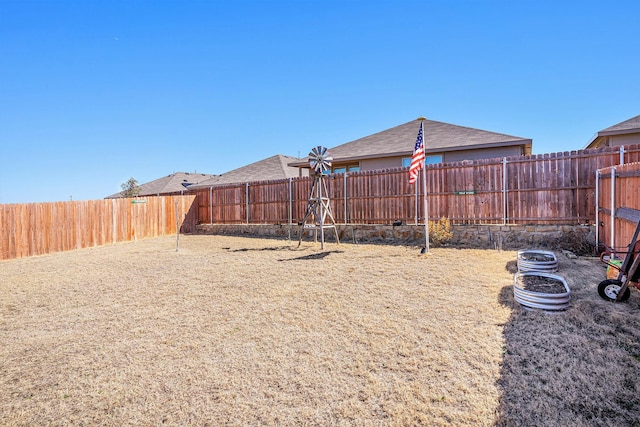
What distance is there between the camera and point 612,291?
13.0 feet

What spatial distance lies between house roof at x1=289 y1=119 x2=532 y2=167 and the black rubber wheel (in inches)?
317

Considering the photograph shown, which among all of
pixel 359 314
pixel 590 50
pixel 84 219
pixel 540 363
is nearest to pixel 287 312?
pixel 359 314

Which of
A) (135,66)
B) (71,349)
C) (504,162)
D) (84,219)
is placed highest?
(135,66)

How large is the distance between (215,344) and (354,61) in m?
12.7

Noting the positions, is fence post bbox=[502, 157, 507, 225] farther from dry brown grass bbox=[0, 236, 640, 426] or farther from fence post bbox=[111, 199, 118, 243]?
fence post bbox=[111, 199, 118, 243]

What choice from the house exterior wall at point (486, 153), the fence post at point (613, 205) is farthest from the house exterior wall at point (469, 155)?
the fence post at point (613, 205)

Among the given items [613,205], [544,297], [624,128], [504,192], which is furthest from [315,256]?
[624,128]

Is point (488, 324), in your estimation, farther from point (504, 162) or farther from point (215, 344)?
point (504, 162)

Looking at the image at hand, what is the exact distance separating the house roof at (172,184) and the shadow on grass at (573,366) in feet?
79.6

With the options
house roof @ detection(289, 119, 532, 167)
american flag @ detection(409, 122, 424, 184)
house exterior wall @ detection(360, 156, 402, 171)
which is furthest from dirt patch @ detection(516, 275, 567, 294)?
house exterior wall @ detection(360, 156, 402, 171)

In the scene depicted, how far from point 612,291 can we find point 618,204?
8.37 feet

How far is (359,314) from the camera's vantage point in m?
4.00

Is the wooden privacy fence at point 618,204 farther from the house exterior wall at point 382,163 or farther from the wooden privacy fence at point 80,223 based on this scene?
the wooden privacy fence at point 80,223

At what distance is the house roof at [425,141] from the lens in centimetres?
1172
